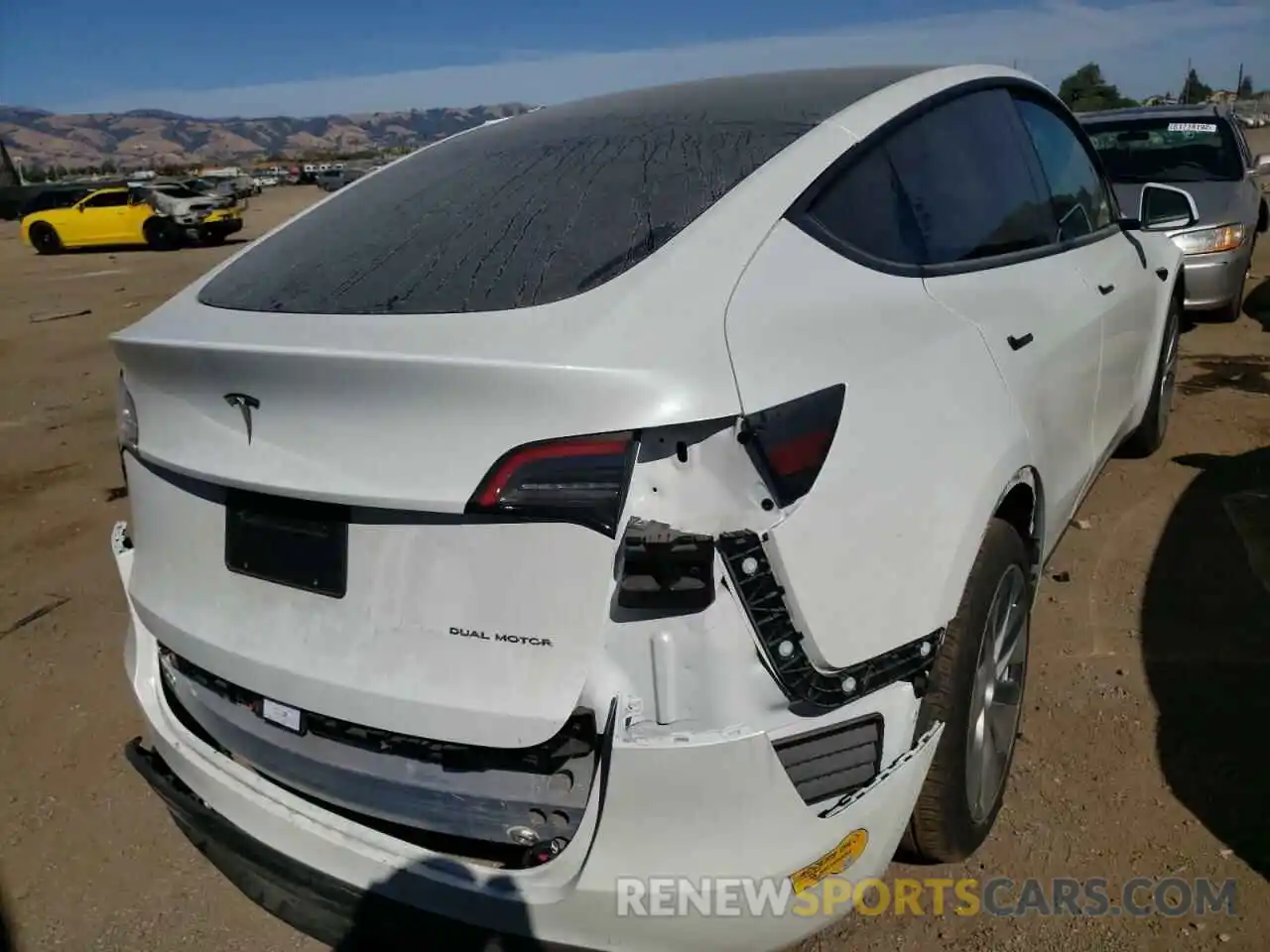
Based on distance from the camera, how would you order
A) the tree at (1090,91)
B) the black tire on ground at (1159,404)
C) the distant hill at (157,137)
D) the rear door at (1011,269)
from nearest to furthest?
the rear door at (1011,269), the black tire on ground at (1159,404), the tree at (1090,91), the distant hill at (157,137)

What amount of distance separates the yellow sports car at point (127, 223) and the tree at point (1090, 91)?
2564cm

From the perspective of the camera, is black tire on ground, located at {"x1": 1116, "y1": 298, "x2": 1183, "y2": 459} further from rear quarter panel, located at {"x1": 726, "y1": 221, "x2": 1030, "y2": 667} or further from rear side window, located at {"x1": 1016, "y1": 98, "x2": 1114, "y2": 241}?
rear quarter panel, located at {"x1": 726, "y1": 221, "x2": 1030, "y2": 667}

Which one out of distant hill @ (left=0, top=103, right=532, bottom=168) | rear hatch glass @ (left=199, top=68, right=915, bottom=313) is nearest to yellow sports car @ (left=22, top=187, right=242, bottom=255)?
rear hatch glass @ (left=199, top=68, right=915, bottom=313)

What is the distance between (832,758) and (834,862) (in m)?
0.19

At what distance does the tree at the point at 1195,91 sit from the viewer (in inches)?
2048

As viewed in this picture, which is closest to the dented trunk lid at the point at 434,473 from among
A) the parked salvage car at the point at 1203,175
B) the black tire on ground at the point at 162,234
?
the parked salvage car at the point at 1203,175

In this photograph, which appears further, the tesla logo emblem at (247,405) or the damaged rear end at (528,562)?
the tesla logo emblem at (247,405)

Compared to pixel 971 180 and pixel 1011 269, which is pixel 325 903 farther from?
pixel 971 180

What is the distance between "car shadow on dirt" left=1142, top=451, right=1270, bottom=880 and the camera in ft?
8.11

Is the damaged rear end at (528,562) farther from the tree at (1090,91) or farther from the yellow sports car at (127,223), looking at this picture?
the tree at (1090,91)

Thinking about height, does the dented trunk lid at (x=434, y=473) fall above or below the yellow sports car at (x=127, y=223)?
above

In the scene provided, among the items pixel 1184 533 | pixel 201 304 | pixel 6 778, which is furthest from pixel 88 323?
pixel 1184 533

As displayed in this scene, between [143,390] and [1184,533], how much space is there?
3.85 meters

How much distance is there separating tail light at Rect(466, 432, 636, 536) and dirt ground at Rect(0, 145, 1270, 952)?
124 centimetres
